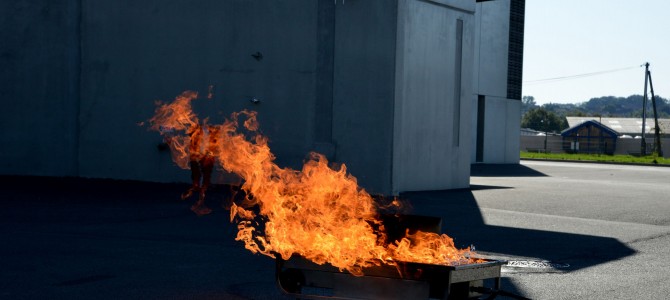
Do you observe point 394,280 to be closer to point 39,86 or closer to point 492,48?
point 39,86

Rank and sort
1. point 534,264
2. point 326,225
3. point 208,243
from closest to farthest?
point 326,225 < point 534,264 < point 208,243

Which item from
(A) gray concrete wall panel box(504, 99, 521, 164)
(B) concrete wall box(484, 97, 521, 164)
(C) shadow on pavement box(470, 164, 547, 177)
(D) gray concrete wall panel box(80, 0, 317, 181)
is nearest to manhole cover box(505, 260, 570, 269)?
(D) gray concrete wall panel box(80, 0, 317, 181)

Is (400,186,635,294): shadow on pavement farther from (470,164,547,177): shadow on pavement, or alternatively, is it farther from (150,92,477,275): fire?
(470,164,547,177): shadow on pavement

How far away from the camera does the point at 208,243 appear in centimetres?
1143

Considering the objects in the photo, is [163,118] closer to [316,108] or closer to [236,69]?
[236,69]

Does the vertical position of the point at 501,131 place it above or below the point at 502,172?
above

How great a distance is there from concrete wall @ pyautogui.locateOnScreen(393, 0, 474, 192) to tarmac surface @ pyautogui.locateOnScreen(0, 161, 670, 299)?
198 centimetres

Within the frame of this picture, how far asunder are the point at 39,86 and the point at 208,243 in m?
12.7

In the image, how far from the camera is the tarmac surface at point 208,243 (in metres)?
8.27

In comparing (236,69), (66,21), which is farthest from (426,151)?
(66,21)

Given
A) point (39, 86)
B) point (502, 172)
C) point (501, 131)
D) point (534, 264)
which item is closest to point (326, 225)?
point (534, 264)

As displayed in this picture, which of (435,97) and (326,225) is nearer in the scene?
(326,225)

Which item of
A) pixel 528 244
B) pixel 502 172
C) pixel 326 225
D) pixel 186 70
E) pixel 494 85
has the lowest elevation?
pixel 502 172

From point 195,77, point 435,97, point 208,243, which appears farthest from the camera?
point 435,97
